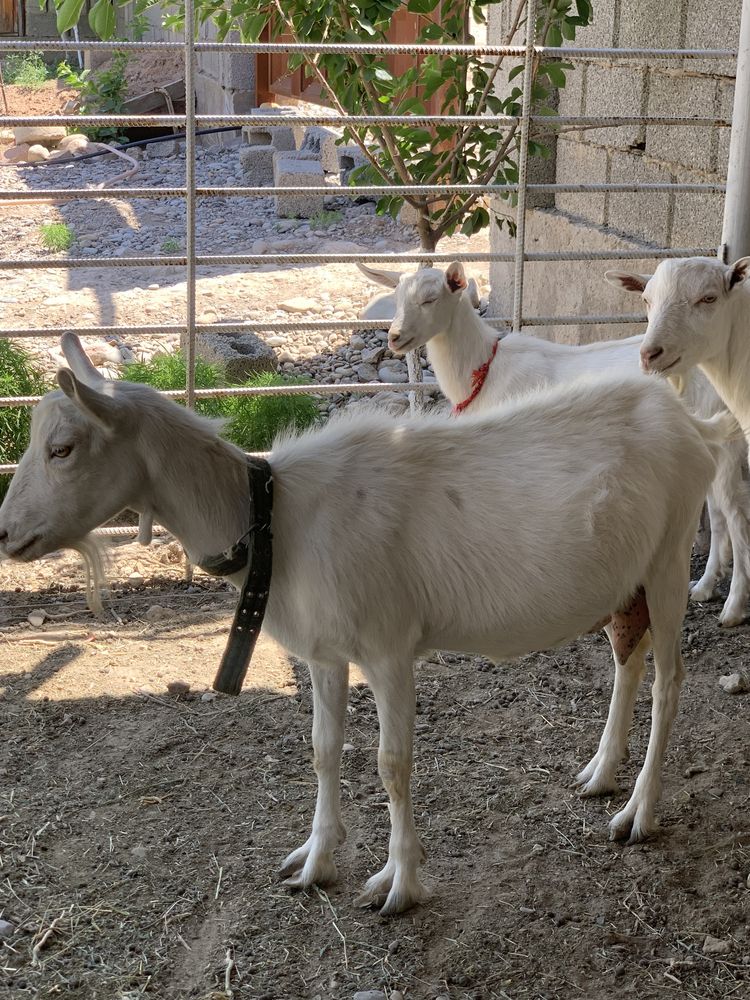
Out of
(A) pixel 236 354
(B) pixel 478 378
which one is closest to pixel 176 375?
(A) pixel 236 354

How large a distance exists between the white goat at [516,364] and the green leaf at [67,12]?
1.69 meters

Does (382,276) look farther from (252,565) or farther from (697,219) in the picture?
(252,565)

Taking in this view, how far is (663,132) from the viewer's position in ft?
21.6

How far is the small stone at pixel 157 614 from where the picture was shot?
5.05m

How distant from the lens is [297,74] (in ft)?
54.1

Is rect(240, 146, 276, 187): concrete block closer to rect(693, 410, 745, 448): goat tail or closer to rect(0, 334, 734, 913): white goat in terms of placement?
rect(693, 410, 745, 448): goat tail

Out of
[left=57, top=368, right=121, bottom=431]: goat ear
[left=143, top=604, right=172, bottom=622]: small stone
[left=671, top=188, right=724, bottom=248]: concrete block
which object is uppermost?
[left=671, top=188, right=724, bottom=248]: concrete block


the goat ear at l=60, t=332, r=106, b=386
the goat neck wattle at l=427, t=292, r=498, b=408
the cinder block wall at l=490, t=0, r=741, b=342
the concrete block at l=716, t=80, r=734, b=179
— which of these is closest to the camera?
the goat ear at l=60, t=332, r=106, b=386

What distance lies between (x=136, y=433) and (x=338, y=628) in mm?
702

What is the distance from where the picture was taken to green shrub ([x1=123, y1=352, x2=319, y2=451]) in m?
6.52

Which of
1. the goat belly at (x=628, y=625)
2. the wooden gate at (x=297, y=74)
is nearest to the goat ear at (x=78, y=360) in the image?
the goat belly at (x=628, y=625)

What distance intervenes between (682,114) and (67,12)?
3.34m

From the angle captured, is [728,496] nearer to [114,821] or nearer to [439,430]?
[439,430]

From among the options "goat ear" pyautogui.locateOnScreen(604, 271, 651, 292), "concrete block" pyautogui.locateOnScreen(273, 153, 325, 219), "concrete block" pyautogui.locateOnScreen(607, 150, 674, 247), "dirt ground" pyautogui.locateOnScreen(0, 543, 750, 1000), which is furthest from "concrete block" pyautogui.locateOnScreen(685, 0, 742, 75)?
"concrete block" pyautogui.locateOnScreen(273, 153, 325, 219)
